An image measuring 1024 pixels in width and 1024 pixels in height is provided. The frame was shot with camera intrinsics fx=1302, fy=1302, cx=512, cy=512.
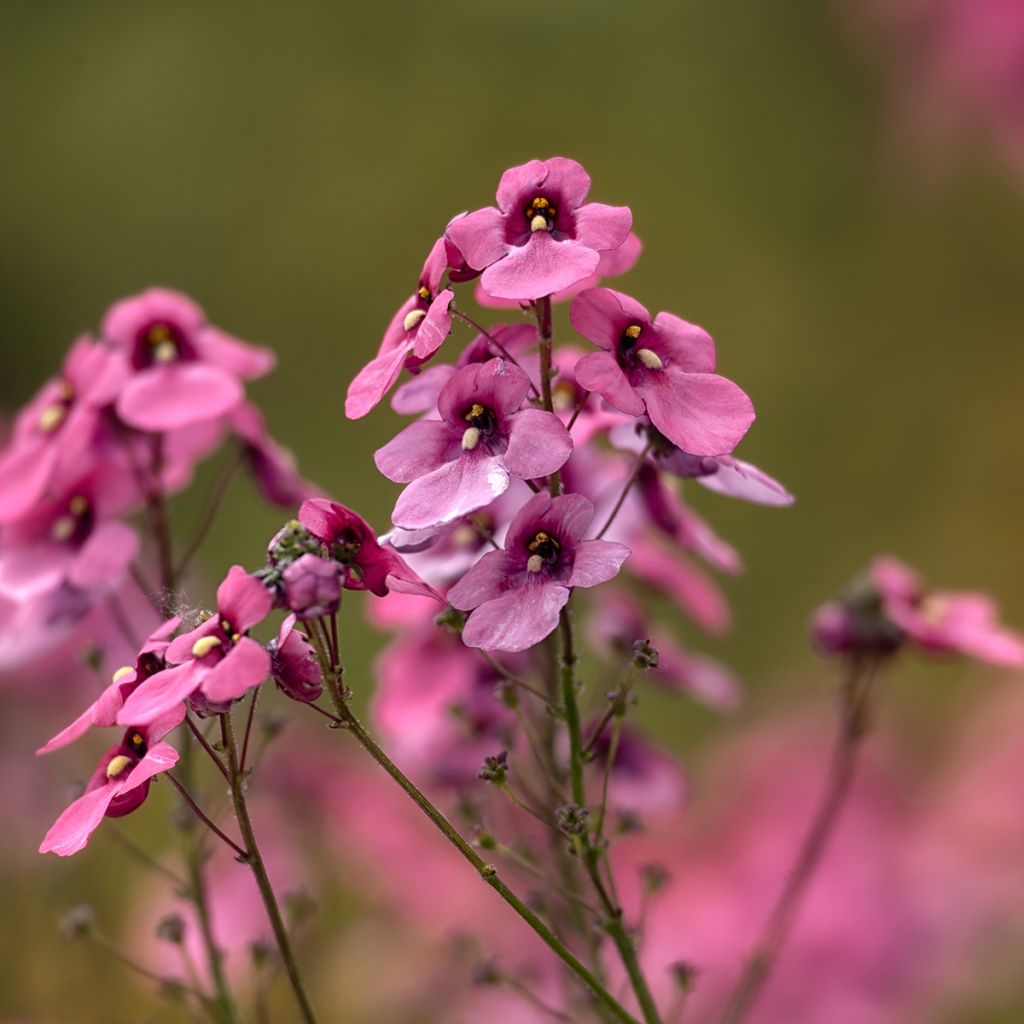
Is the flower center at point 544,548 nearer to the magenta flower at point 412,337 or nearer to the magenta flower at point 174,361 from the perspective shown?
the magenta flower at point 412,337

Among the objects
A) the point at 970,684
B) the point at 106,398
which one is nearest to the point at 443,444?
the point at 106,398

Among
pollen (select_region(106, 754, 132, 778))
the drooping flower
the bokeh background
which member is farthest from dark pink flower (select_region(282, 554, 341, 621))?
the bokeh background

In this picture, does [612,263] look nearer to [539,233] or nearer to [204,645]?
[539,233]

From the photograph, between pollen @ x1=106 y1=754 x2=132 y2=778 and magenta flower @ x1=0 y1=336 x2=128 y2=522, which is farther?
magenta flower @ x1=0 y1=336 x2=128 y2=522

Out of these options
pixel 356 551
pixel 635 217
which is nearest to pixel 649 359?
pixel 356 551

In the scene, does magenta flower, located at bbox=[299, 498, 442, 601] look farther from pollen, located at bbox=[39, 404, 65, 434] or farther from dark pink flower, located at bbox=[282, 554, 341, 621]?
pollen, located at bbox=[39, 404, 65, 434]
